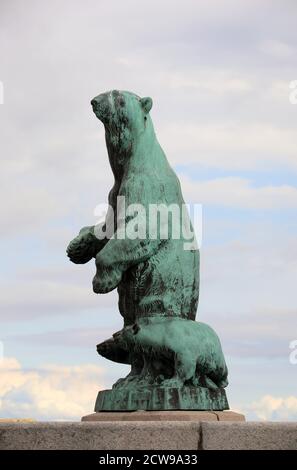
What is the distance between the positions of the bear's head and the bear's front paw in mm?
749

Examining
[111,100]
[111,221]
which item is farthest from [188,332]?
[111,100]

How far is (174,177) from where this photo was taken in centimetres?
811

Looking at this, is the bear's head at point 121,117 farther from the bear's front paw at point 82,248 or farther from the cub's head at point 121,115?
the bear's front paw at point 82,248

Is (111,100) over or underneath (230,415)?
over

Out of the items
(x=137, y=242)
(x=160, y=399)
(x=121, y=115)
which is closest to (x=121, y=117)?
(x=121, y=115)

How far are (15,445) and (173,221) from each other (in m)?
2.15

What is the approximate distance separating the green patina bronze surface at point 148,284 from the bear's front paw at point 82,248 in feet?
0.06

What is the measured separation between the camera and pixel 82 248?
8.27 metres

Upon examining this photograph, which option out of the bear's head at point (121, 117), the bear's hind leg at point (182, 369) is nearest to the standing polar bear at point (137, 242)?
the bear's head at point (121, 117)

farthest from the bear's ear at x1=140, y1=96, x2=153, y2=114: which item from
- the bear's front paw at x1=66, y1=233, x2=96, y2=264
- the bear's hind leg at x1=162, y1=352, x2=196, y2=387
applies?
the bear's hind leg at x1=162, y1=352, x2=196, y2=387

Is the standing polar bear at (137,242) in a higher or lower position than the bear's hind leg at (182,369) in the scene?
higher

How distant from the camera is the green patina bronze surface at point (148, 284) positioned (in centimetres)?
743
